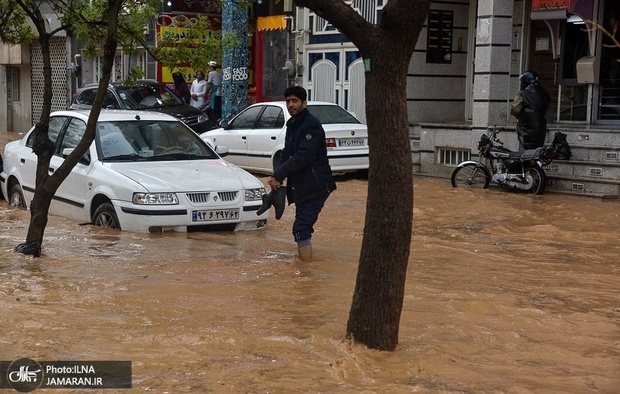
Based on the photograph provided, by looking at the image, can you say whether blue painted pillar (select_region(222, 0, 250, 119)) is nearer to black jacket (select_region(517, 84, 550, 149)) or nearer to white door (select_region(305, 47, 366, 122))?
white door (select_region(305, 47, 366, 122))

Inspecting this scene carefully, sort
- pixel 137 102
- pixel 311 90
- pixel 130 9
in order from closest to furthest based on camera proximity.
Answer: pixel 130 9 → pixel 137 102 → pixel 311 90

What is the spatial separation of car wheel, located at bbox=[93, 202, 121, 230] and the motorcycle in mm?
7635

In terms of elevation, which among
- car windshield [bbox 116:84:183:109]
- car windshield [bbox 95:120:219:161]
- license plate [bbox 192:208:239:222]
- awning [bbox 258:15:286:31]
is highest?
awning [bbox 258:15:286:31]

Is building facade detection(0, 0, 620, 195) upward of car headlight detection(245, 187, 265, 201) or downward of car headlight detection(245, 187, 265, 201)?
upward

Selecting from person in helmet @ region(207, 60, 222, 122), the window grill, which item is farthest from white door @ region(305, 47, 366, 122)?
the window grill

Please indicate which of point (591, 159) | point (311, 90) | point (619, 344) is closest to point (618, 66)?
point (591, 159)

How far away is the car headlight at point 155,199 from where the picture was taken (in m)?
10.7

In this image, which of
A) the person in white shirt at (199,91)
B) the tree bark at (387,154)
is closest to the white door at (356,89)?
the person in white shirt at (199,91)

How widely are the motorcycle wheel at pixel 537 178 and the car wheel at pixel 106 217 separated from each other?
7734 mm

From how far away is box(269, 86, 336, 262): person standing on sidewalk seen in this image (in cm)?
948

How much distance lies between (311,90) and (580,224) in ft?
38.5

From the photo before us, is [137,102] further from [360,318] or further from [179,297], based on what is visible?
[360,318]

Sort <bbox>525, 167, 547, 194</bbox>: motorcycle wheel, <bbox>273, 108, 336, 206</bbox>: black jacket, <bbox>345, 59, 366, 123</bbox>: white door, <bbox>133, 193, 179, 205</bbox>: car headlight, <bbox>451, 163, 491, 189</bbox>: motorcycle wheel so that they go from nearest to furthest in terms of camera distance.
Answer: <bbox>273, 108, 336, 206</bbox>: black jacket, <bbox>133, 193, 179, 205</bbox>: car headlight, <bbox>525, 167, 547, 194</bbox>: motorcycle wheel, <bbox>451, 163, 491, 189</bbox>: motorcycle wheel, <bbox>345, 59, 366, 123</bbox>: white door

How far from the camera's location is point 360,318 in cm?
629
